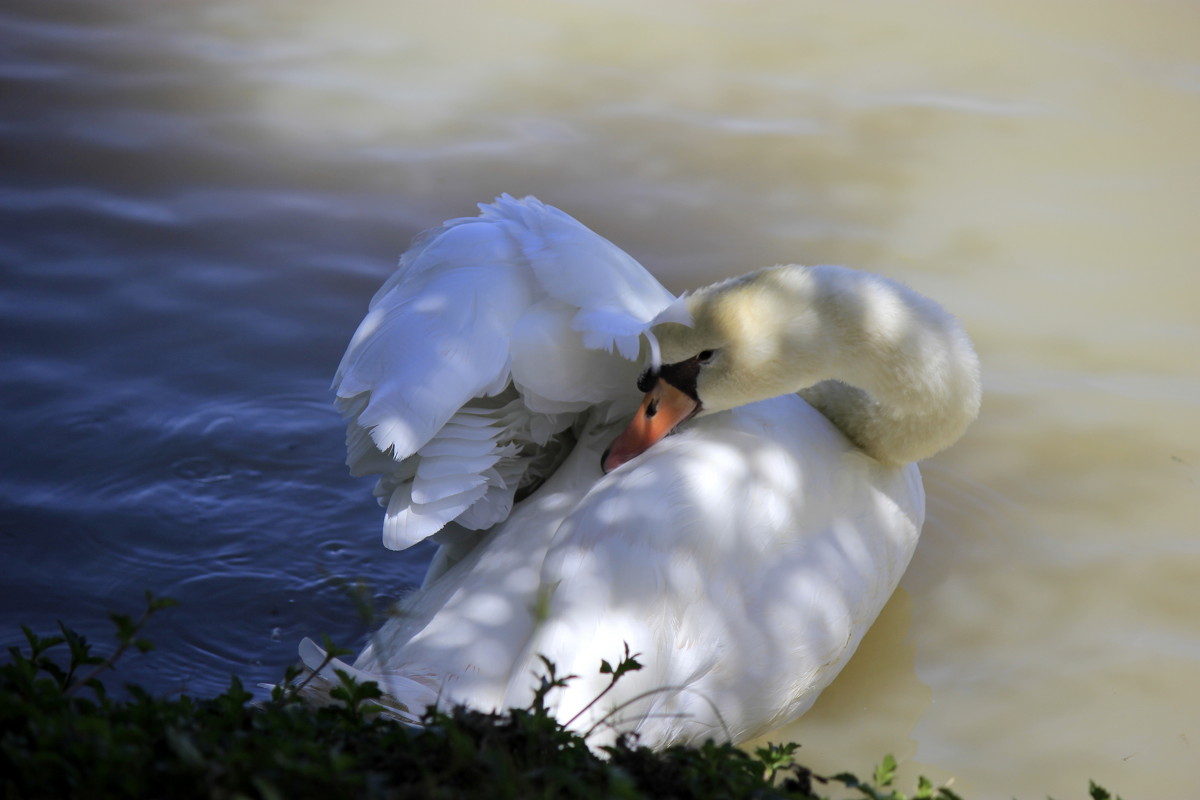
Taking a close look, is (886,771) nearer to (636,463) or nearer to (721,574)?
(721,574)

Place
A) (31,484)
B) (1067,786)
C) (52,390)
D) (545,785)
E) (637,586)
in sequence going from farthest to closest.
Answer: (52,390) → (31,484) → (1067,786) → (637,586) → (545,785)

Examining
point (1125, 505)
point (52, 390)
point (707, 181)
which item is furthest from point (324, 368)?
point (1125, 505)

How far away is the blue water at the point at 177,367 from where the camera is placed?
4148mm

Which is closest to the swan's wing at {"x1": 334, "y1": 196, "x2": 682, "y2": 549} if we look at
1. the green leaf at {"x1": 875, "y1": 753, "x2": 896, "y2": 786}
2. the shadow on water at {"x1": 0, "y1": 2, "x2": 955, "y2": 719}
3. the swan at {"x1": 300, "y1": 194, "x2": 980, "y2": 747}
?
the swan at {"x1": 300, "y1": 194, "x2": 980, "y2": 747}

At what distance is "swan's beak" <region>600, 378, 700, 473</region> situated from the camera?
130 inches

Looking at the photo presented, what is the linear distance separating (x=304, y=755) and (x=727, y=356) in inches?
71.3

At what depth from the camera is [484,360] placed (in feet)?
10.1

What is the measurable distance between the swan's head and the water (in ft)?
3.70

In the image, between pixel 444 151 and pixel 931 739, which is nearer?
pixel 931 739

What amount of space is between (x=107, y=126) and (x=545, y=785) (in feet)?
21.4

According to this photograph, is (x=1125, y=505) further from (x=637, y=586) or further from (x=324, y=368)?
(x=324, y=368)

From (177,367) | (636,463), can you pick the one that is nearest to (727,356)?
(636,463)

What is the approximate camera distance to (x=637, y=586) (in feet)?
9.34

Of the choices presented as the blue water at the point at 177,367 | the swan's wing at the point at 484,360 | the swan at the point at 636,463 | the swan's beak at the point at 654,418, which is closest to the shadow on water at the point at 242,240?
the blue water at the point at 177,367
